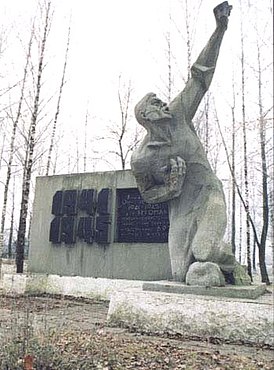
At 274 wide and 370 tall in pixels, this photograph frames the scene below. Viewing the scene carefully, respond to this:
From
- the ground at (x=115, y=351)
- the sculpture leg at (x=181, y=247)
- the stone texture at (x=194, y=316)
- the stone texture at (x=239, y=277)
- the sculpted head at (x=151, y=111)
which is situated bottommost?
the ground at (x=115, y=351)

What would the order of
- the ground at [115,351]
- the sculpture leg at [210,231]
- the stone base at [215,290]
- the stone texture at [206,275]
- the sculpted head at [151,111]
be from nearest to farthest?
1. the ground at [115,351]
2. the stone base at [215,290]
3. the stone texture at [206,275]
4. the sculpture leg at [210,231]
5. the sculpted head at [151,111]

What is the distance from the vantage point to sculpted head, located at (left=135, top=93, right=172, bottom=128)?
4.80 meters

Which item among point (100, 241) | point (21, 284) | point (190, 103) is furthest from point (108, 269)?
point (190, 103)

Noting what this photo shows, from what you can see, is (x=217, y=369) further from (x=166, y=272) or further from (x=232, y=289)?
(x=166, y=272)

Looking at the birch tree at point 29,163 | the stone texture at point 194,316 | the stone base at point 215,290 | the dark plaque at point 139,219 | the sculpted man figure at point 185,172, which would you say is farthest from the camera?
the birch tree at point 29,163

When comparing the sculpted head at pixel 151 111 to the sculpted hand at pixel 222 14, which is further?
the sculpted head at pixel 151 111

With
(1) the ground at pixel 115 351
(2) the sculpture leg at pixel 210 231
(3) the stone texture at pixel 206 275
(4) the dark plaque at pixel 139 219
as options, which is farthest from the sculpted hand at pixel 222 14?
(4) the dark plaque at pixel 139 219

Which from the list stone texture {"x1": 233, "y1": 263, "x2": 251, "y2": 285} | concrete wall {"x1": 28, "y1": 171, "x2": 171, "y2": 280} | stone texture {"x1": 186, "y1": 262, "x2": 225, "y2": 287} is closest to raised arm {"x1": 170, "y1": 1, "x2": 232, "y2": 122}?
stone texture {"x1": 186, "y1": 262, "x2": 225, "y2": 287}

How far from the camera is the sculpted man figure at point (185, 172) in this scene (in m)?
4.69

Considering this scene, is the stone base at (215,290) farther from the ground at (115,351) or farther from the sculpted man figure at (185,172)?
the ground at (115,351)

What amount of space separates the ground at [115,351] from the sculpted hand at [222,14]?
348cm

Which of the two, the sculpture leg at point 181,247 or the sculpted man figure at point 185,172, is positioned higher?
the sculpted man figure at point 185,172

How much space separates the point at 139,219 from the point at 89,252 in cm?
133

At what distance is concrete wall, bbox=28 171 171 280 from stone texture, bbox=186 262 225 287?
3351mm
